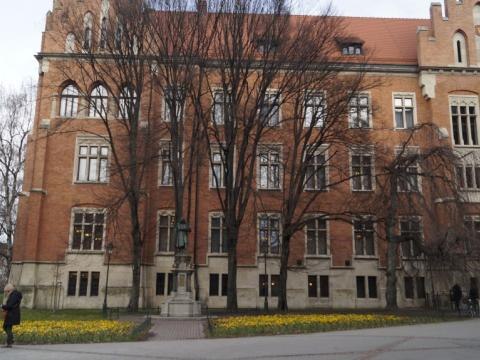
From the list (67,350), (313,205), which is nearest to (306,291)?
(313,205)

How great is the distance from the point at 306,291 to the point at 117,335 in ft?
58.6

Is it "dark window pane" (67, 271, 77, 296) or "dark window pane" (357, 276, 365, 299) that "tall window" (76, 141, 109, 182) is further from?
"dark window pane" (357, 276, 365, 299)

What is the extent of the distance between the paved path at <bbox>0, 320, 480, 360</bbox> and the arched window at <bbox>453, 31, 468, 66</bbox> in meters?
22.4

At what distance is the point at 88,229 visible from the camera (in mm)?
29016

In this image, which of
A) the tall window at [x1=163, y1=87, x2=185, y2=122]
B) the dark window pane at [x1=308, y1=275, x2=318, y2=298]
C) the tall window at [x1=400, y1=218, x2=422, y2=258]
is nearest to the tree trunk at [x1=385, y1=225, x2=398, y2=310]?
the tall window at [x1=400, y1=218, x2=422, y2=258]

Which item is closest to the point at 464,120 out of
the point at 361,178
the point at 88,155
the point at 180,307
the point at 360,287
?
the point at 361,178

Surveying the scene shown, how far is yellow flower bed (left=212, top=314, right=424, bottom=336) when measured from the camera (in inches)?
561

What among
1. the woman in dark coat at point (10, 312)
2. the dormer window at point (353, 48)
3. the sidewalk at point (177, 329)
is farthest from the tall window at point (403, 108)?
the woman in dark coat at point (10, 312)

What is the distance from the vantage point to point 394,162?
901 inches

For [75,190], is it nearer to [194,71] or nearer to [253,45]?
[194,71]

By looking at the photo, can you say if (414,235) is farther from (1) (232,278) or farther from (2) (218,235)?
(2) (218,235)

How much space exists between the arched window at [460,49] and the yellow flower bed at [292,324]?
2014 centimetres

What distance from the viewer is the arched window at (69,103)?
30.6 m

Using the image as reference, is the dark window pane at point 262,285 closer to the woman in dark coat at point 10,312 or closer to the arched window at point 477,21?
the woman in dark coat at point 10,312
